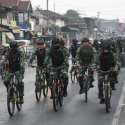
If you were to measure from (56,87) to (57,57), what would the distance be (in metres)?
0.84

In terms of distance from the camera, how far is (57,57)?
1413cm

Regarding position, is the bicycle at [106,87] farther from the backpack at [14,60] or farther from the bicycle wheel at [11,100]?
the bicycle wheel at [11,100]

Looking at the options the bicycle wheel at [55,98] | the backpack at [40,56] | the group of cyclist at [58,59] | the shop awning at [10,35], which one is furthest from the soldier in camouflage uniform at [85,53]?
the shop awning at [10,35]

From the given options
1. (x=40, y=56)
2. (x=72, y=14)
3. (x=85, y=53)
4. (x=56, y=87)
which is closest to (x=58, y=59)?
(x=56, y=87)

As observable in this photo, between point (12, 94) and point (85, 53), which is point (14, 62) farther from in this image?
point (85, 53)

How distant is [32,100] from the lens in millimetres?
16234

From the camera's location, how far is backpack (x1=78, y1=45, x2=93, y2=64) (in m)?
15.9

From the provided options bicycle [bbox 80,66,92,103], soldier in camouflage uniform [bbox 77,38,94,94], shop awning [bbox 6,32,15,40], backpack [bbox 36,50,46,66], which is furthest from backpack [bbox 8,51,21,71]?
shop awning [bbox 6,32,15,40]

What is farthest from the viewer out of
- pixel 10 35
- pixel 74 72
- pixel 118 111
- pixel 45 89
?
pixel 10 35

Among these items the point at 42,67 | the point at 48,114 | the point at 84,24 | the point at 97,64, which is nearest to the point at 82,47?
the point at 42,67

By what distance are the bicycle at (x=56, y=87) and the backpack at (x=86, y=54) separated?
72.8 inches

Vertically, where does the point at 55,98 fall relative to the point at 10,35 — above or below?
above

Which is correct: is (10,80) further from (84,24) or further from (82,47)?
(84,24)

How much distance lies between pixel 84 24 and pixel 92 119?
364ft
